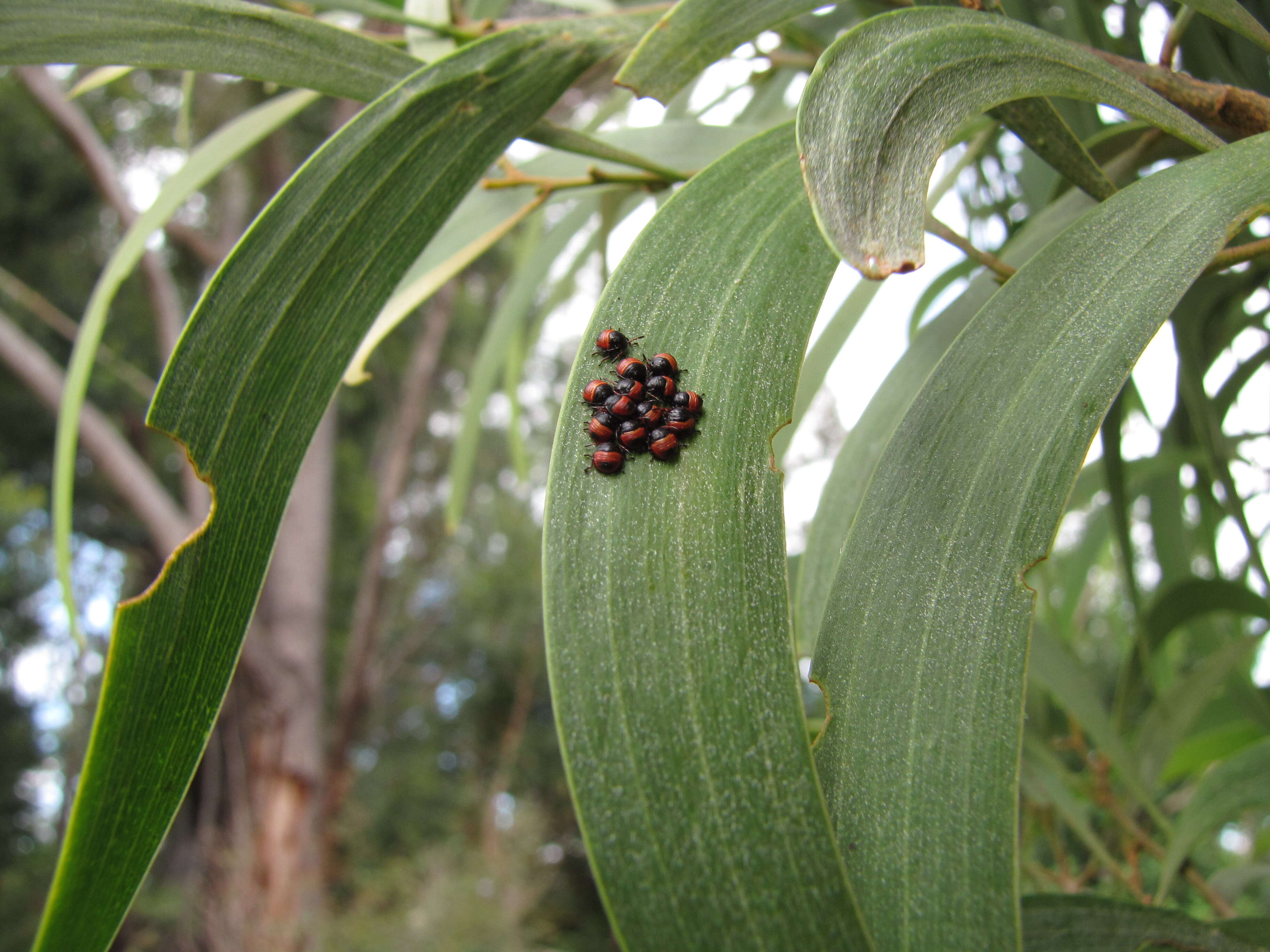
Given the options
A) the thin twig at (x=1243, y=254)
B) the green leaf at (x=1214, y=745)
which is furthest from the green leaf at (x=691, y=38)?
the green leaf at (x=1214, y=745)

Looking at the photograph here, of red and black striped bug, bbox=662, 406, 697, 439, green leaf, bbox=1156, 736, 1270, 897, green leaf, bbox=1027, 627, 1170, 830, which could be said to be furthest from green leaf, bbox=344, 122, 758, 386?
green leaf, bbox=1156, 736, 1270, 897

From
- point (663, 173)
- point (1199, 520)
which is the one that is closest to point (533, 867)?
point (1199, 520)

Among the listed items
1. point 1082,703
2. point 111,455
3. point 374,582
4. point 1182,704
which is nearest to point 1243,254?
point 1082,703

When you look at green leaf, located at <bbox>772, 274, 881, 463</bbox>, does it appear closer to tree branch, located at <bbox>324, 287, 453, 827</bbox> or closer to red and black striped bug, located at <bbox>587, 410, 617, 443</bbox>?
red and black striped bug, located at <bbox>587, 410, 617, 443</bbox>

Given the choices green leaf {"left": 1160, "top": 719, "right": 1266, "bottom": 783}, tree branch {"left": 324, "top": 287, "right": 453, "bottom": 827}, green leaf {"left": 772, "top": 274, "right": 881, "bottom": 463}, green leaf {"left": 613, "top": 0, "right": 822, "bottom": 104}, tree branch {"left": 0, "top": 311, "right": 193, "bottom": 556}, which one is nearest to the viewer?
green leaf {"left": 613, "top": 0, "right": 822, "bottom": 104}

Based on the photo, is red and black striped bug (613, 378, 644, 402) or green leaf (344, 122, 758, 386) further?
green leaf (344, 122, 758, 386)

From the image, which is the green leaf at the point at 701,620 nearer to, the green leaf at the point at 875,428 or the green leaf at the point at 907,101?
the green leaf at the point at 907,101
